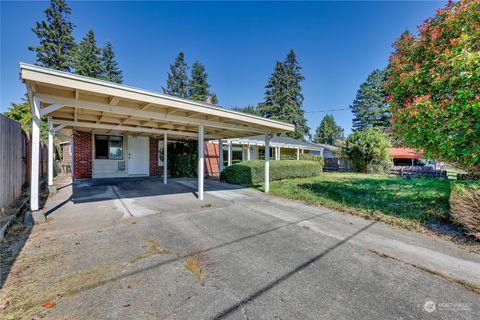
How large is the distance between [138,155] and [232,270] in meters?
10.7

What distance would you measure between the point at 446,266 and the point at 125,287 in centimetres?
417

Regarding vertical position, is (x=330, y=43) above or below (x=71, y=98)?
above

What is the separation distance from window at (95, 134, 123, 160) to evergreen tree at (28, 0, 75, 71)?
20799 mm

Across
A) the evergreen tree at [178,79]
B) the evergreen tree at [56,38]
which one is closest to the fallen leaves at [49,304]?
the evergreen tree at [56,38]

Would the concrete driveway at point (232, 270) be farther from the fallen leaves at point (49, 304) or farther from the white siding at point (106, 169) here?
the white siding at point (106, 169)

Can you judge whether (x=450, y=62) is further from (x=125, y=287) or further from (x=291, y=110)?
(x=291, y=110)

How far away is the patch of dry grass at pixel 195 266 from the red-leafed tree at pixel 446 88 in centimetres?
554

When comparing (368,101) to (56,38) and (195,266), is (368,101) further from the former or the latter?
(56,38)

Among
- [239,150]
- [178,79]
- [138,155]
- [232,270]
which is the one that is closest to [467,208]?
[232,270]

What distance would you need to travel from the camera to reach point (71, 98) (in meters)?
4.51

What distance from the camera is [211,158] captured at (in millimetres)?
15148

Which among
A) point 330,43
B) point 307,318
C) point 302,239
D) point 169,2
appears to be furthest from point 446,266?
point 330,43

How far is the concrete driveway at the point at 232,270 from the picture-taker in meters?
1.94

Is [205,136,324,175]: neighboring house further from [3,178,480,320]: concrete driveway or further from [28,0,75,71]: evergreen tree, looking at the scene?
[28,0,75,71]: evergreen tree
